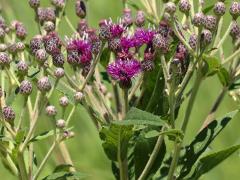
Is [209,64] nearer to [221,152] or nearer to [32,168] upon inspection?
[221,152]

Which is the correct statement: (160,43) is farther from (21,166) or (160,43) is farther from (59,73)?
(21,166)

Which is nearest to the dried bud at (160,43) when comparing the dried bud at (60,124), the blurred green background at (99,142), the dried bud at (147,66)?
the dried bud at (147,66)

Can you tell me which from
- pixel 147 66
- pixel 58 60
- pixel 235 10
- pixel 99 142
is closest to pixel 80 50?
pixel 58 60

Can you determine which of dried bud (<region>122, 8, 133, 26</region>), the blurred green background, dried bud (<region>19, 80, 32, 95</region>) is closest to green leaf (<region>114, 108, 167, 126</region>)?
dried bud (<region>19, 80, 32, 95</region>)

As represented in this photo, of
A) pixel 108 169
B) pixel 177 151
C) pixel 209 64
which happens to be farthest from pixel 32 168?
pixel 108 169

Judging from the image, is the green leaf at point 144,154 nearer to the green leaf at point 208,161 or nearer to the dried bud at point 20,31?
the green leaf at point 208,161

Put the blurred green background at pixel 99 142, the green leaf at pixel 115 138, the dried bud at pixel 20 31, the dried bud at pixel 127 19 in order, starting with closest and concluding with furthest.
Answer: the green leaf at pixel 115 138 < the dried bud at pixel 127 19 < the dried bud at pixel 20 31 < the blurred green background at pixel 99 142

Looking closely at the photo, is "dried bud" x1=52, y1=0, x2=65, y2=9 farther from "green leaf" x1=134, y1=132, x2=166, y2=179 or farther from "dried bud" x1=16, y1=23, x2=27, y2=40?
"green leaf" x1=134, y1=132, x2=166, y2=179
